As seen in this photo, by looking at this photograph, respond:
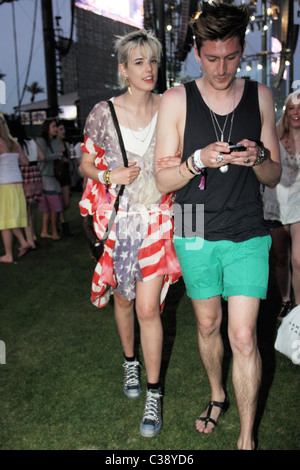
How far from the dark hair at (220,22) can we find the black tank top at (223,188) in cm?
26

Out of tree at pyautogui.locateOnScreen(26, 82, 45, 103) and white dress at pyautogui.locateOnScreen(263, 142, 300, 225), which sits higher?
tree at pyautogui.locateOnScreen(26, 82, 45, 103)

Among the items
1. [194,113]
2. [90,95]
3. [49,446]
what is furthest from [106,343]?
[90,95]

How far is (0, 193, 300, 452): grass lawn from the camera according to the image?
256 centimetres

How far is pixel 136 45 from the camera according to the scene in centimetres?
267

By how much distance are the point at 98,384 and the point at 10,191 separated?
14.0 feet

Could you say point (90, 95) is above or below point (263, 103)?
above

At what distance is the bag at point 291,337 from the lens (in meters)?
2.37

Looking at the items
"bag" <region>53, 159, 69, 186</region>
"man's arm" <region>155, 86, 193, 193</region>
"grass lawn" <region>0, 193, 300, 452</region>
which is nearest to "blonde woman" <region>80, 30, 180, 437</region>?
"grass lawn" <region>0, 193, 300, 452</region>

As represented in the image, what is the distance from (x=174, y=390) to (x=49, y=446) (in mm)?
949

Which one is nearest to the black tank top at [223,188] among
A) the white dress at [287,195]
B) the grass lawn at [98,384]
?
the grass lawn at [98,384]

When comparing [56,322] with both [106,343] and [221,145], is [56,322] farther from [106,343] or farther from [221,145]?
[221,145]

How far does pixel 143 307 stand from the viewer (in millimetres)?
2609

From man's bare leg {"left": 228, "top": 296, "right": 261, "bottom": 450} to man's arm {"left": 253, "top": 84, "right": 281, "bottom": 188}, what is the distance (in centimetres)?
64

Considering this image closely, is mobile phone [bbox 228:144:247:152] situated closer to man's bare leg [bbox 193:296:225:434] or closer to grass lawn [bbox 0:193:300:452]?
man's bare leg [bbox 193:296:225:434]
